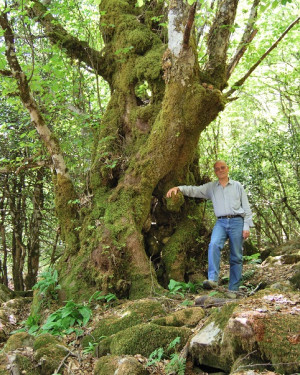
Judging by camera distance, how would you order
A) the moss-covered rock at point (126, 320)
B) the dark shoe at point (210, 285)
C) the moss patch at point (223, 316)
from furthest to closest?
the dark shoe at point (210, 285) < the moss-covered rock at point (126, 320) < the moss patch at point (223, 316)

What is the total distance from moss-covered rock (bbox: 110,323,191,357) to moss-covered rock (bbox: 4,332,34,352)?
1.13 meters

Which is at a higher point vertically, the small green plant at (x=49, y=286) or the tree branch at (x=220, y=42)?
the tree branch at (x=220, y=42)

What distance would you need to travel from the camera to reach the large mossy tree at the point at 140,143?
600 centimetres

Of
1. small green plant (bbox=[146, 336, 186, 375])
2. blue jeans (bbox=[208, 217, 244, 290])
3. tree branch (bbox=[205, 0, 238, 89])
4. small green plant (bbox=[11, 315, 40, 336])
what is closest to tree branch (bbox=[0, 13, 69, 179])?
small green plant (bbox=[11, 315, 40, 336])

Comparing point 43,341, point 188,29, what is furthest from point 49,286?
point 188,29

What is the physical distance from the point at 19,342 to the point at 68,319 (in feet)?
3.13

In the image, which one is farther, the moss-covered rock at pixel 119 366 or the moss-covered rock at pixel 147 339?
the moss-covered rock at pixel 147 339

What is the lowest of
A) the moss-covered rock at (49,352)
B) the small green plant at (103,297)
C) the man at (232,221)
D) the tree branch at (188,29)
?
the moss-covered rock at (49,352)

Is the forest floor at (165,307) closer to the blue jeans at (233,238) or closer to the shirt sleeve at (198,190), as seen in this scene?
the blue jeans at (233,238)

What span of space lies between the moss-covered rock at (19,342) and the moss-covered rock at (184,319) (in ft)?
5.02

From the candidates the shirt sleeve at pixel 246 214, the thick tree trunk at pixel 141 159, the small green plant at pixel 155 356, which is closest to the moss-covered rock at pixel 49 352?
the small green plant at pixel 155 356

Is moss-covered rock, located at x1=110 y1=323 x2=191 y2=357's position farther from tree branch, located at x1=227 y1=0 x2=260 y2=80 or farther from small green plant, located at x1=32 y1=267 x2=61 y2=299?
tree branch, located at x1=227 y1=0 x2=260 y2=80

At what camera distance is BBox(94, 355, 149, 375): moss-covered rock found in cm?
300

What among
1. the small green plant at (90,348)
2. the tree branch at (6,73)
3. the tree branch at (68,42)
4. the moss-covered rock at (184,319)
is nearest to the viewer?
the moss-covered rock at (184,319)
